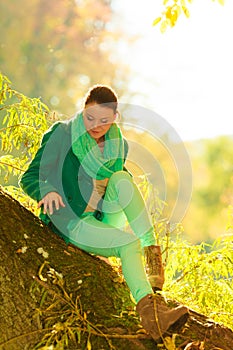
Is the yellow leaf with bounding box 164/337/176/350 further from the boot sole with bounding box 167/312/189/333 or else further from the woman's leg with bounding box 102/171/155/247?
the woman's leg with bounding box 102/171/155/247

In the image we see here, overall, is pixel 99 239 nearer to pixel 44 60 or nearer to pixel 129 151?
pixel 129 151

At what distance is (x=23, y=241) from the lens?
1618 mm

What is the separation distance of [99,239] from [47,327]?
355 millimetres

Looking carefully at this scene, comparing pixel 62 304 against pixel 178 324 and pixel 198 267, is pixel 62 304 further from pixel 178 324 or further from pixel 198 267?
pixel 198 267

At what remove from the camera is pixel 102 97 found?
1.78m

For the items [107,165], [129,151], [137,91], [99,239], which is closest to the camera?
[99,239]

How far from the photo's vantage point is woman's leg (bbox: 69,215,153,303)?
4.96ft

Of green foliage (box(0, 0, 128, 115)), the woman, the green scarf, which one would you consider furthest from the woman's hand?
green foliage (box(0, 0, 128, 115))

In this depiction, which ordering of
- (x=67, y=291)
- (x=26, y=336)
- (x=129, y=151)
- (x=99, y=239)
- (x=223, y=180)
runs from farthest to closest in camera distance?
(x=223, y=180) → (x=129, y=151) → (x=99, y=239) → (x=67, y=291) → (x=26, y=336)

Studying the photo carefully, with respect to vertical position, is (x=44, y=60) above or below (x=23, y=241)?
above

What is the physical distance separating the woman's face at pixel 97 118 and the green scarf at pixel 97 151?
0.7 inches

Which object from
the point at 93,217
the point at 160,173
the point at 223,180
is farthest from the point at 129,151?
the point at 223,180

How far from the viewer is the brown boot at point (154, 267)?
168cm

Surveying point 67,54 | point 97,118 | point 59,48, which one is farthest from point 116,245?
point 59,48
